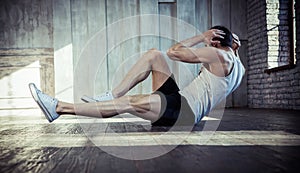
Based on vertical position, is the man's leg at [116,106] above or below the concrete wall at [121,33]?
below

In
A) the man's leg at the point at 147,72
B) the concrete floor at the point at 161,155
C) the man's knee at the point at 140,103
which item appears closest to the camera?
the concrete floor at the point at 161,155

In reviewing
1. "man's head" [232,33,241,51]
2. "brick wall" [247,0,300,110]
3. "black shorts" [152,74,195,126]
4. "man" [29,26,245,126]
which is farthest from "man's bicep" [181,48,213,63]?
"brick wall" [247,0,300,110]

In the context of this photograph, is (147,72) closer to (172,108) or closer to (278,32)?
(172,108)

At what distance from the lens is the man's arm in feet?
8.56

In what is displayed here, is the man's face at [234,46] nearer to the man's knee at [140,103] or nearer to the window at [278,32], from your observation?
the man's knee at [140,103]

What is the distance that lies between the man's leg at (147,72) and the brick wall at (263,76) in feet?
9.54

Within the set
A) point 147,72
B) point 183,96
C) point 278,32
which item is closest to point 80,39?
point 278,32

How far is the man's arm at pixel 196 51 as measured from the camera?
2.61 metres

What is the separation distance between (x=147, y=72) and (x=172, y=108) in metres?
0.42

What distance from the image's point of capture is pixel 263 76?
6.35 meters

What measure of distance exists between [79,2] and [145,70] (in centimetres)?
441

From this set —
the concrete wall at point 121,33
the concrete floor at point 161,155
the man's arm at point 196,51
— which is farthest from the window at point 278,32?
the concrete floor at point 161,155

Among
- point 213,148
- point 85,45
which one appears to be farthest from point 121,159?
point 85,45

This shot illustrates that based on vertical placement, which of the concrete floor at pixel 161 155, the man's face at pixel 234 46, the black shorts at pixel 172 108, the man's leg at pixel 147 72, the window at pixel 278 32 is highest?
the window at pixel 278 32
